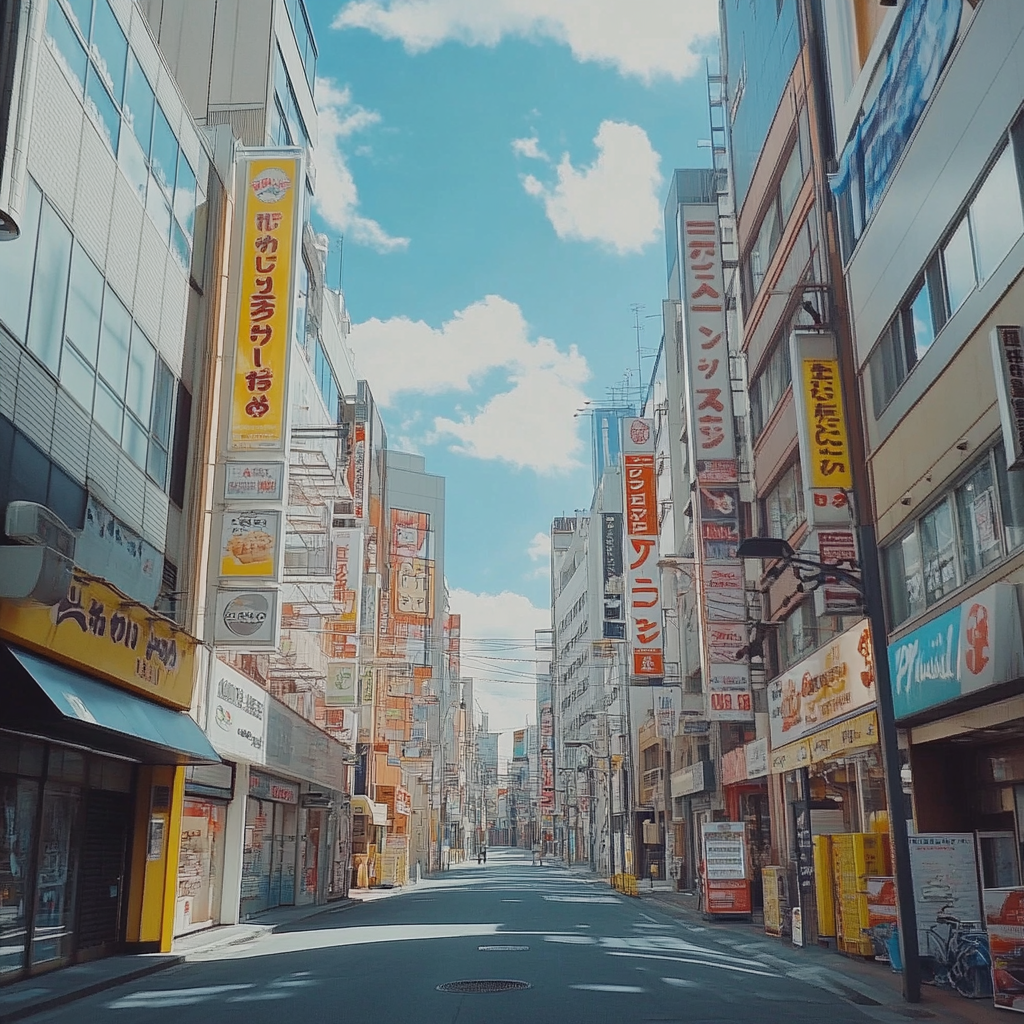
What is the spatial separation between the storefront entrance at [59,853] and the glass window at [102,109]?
30.1 feet

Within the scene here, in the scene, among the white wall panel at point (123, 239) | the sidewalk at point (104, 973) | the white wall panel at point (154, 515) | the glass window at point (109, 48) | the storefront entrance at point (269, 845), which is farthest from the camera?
the storefront entrance at point (269, 845)

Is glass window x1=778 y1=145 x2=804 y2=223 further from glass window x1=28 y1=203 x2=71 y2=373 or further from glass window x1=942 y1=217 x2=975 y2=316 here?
glass window x1=28 y1=203 x2=71 y2=373

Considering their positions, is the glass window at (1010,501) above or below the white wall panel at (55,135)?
below

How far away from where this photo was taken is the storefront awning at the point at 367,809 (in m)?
47.5

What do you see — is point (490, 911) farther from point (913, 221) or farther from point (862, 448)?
point (913, 221)

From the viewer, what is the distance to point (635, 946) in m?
19.2

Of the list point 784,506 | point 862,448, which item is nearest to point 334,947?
point 862,448

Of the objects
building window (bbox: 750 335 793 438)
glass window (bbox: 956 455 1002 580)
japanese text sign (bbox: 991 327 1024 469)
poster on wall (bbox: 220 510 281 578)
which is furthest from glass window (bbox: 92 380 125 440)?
building window (bbox: 750 335 793 438)

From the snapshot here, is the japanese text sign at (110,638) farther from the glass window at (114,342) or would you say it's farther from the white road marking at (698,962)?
the white road marking at (698,962)

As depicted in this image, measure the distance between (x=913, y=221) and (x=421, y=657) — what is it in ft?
181

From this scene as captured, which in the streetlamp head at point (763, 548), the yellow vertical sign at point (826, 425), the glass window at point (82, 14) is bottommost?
the streetlamp head at point (763, 548)

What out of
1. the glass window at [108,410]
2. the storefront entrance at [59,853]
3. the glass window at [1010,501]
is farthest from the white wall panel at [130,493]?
the glass window at [1010,501]

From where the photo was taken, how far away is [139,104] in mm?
18750

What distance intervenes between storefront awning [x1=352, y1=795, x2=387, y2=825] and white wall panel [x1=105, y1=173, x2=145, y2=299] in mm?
33045
